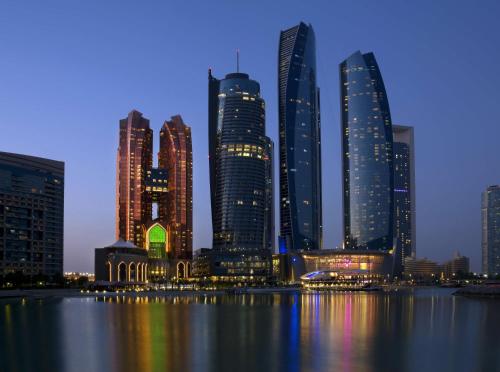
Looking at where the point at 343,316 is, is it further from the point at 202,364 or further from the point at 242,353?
the point at 202,364

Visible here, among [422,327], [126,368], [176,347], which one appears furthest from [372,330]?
[126,368]

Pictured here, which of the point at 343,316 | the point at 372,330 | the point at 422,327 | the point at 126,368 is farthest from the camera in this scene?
the point at 343,316

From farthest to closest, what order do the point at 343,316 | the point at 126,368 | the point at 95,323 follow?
1. the point at 343,316
2. the point at 95,323
3. the point at 126,368

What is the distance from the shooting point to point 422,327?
212ft

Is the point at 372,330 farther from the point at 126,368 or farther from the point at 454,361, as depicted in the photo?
the point at 126,368

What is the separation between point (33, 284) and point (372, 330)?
14340cm

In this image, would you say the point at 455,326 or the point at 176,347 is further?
the point at 455,326

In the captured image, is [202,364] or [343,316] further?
[343,316]

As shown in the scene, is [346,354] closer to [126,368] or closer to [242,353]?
[242,353]

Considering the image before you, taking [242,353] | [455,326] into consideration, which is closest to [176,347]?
[242,353]

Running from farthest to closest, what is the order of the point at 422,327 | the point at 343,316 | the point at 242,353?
the point at 343,316
the point at 422,327
the point at 242,353

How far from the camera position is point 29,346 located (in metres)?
49.3

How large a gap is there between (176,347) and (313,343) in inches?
436

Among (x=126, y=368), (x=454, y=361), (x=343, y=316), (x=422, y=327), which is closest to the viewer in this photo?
(x=126, y=368)
